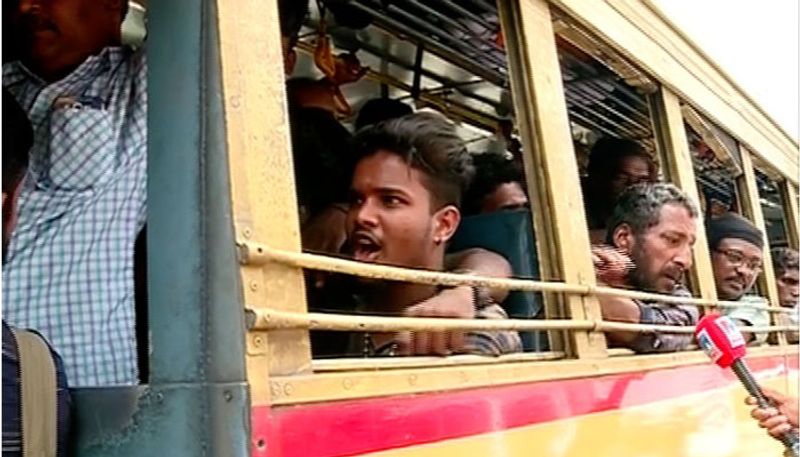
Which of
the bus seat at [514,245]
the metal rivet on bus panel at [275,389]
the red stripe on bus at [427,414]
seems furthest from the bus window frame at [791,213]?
the metal rivet on bus panel at [275,389]

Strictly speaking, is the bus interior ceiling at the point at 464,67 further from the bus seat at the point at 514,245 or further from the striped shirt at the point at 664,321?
the striped shirt at the point at 664,321

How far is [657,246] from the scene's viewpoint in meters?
3.02

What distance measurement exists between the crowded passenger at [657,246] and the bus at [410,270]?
0.21 feet

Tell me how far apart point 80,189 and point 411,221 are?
0.75m

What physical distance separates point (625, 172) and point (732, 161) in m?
0.75

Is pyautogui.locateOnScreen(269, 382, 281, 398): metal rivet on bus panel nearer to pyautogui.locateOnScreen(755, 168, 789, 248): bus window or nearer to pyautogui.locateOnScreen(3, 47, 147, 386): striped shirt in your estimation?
pyautogui.locateOnScreen(3, 47, 147, 386): striped shirt

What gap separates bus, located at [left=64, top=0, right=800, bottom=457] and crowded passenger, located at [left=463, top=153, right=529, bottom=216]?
0.28ft

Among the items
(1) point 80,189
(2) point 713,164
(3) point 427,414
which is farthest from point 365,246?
(2) point 713,164

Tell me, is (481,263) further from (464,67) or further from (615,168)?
(615,168)

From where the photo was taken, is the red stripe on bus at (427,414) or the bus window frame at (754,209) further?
the bus window frame at (754,209)

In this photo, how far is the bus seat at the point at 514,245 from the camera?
197 centimetres

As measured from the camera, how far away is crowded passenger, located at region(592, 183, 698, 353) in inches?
105

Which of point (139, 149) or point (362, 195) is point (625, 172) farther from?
point (139, 149)

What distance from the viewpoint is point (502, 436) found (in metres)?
1.66
